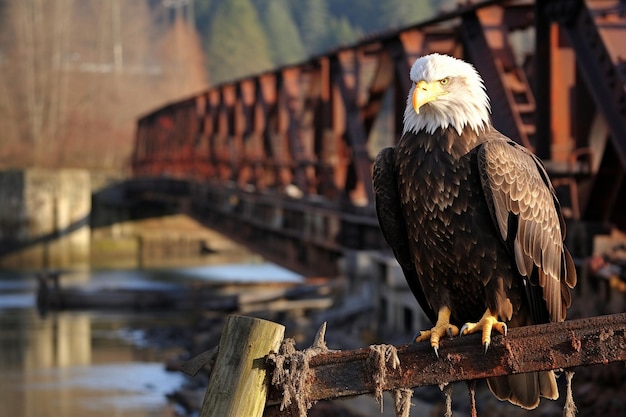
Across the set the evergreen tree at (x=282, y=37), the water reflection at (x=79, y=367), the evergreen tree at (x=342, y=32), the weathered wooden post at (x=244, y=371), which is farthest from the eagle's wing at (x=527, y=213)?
the evergreen tree at (x=282, y=37)

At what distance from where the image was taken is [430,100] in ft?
17.0

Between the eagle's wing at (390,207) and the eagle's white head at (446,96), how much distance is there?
30cm

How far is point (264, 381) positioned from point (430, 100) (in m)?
1.45

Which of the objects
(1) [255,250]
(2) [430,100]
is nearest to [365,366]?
(2) [430,100]

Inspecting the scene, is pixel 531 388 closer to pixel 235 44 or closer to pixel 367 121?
pixel 367 121

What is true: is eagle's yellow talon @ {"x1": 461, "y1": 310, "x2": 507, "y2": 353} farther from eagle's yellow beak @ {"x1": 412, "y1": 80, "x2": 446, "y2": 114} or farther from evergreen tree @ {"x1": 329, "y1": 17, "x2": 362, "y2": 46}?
evergreen tree @ {"x1": 329, "y1": 17, "x2": 362, "y2": 46}

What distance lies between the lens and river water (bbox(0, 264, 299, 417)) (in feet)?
54.6

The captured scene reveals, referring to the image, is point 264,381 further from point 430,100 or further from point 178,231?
point 178,231

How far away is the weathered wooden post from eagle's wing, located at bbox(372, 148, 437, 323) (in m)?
1.35

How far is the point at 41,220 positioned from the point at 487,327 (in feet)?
119

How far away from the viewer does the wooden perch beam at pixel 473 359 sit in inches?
168

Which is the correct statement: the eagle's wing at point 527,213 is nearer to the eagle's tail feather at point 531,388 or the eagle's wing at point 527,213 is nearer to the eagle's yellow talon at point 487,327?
the eagle's yellow talon at point 487,327

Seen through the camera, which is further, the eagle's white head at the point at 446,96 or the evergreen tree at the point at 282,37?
the evergreen tree at the point at 282,37

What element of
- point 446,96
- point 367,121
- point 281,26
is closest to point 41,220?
point 367,121
